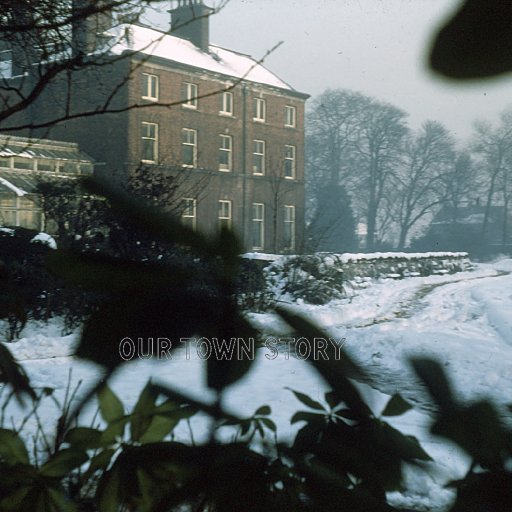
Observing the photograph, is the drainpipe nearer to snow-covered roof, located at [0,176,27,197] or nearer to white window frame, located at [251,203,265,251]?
white window frame, located at [251,203,265,251]

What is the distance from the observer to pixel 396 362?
0.25m

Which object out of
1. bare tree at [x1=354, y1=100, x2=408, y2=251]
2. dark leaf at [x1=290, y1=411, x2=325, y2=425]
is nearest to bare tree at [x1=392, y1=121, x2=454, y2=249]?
bare tree at [x1=354, y1=100, x2=408, y2=251]

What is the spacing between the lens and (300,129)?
36 cm

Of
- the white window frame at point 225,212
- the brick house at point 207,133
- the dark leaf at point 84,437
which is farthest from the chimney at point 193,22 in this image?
the dark leaf at point 84,437

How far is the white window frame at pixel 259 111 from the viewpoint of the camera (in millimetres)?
379

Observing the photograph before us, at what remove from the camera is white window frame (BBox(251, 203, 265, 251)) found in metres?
0.30

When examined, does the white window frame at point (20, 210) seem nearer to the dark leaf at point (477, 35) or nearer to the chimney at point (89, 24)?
the chimney at point (89, 24)

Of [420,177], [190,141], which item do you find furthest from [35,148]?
[420,177]

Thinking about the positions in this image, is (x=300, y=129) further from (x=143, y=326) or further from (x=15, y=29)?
(x=15, y=29)

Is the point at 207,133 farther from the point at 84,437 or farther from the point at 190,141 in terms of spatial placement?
the point at 84,437

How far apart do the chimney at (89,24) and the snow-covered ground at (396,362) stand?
0.75 feet

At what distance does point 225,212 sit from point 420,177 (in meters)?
0.10

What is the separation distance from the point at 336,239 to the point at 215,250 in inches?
3.6

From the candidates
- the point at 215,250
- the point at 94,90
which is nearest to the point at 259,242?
the point at 215,250
